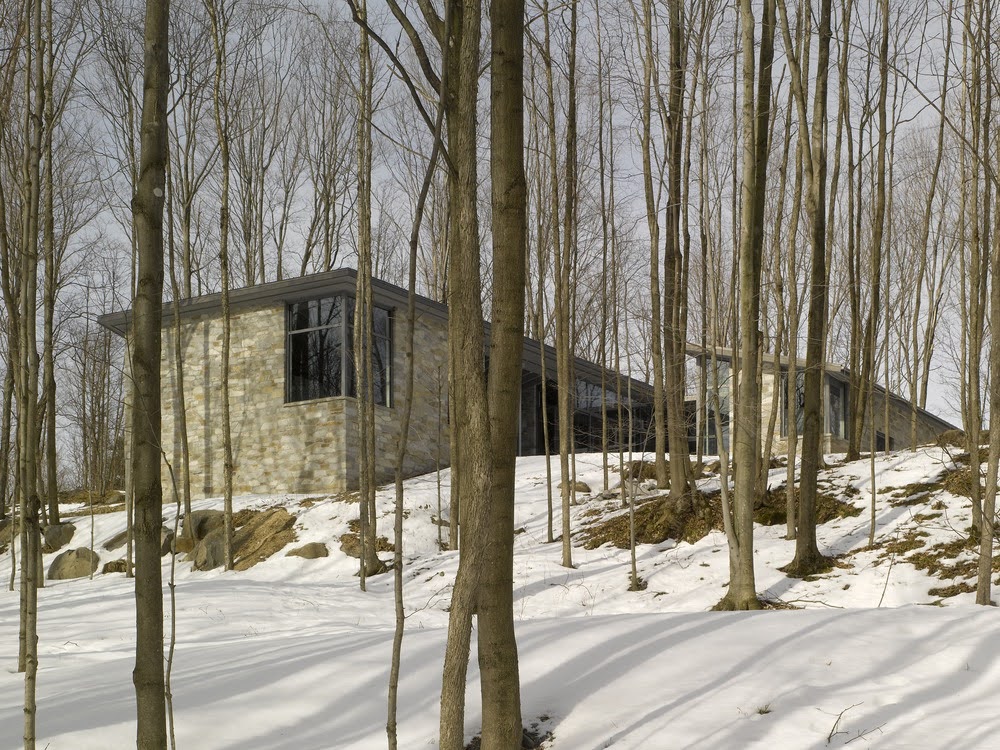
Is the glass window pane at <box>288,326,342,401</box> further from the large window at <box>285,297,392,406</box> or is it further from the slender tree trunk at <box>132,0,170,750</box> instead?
the slender tree trunk at <box>132,0,170,750</box>

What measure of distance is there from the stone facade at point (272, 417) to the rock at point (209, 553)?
2706 mm

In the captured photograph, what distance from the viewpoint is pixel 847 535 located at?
10.7 m

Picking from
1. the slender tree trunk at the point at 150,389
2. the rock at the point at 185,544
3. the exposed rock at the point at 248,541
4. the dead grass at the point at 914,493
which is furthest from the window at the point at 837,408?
the slender tree trunk at the point at 150,389

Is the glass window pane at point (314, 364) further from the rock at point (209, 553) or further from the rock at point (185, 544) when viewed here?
the rock at point (209, 553)

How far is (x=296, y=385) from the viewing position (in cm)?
1702

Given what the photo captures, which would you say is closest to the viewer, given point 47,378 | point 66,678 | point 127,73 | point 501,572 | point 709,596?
point 501,572

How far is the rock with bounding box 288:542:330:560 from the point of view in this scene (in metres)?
13.4

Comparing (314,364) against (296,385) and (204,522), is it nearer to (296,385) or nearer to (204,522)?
(296,385)

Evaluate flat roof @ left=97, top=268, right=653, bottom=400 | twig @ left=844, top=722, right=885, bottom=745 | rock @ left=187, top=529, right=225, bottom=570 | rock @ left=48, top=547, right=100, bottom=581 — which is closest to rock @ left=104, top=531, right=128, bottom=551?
rock @ left=48, top=547, right=100, bottom=581

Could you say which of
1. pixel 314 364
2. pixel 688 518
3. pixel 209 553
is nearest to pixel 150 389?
pixel 688 518

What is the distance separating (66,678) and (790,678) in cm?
480

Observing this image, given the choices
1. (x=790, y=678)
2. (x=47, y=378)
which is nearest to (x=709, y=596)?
(x=790, y=678)

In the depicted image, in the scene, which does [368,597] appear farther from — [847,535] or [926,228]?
[926,228]

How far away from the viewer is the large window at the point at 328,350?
1661cm
